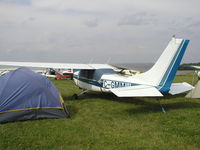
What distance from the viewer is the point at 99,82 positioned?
28.5 ft

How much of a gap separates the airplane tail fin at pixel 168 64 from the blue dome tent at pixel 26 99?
11.0 feet

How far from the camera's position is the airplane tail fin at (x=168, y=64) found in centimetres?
621

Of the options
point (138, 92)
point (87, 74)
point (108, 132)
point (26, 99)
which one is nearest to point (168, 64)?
point (138, 92)

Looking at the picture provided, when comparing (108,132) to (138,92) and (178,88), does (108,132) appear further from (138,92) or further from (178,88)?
(178,88)

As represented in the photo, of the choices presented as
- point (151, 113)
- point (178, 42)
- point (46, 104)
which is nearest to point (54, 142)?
point (46, 104)

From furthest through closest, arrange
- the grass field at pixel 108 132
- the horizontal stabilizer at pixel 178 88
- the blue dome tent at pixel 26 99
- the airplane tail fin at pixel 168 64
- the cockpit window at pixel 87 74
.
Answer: the cockpit window at pixel 87 74 < the horizontal stabilizer at pixel 178 88 < the airplane tail fin at pixel 168 64 < the blue dome tent at pixel 26 99 < the grass field at pixel 108 132

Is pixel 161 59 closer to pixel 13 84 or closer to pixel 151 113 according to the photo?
pixel 151 113

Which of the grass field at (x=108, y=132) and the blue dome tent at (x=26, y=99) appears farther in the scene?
the blue dome tent at (x=26, y=99)

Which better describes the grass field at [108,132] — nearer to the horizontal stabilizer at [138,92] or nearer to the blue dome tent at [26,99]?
the blue dome tent at [26,99]

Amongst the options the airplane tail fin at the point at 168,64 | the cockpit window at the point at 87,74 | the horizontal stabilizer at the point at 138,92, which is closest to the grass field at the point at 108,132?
the horizontal stabilizer at the point at 138,92

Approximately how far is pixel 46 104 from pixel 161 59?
4101 mm

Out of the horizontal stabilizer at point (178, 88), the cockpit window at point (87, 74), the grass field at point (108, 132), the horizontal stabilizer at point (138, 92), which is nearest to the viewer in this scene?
the grass field at point (108, 132)

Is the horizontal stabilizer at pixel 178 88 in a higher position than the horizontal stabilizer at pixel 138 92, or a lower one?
lower

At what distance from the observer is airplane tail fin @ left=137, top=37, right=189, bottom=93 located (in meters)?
6.21
